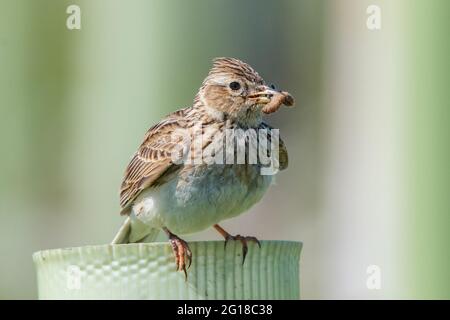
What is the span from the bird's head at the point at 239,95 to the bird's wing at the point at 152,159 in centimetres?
17

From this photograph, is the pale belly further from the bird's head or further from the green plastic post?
the green plastic post

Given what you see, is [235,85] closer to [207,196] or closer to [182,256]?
[207,196]

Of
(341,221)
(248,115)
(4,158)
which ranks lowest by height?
(341,221)

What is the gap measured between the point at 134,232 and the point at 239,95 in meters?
0.70

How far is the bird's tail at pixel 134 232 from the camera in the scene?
4.02m

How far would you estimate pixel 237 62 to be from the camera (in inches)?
156

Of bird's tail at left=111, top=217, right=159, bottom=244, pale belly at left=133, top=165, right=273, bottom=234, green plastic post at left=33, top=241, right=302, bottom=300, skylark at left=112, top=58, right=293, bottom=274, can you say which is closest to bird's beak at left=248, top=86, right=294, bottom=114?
skylark at left=112, top=58, right=293, bottom=274

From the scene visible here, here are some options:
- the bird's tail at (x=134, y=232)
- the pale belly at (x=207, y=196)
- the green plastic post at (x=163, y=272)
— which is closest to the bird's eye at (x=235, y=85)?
the pale belly at (x=207, y=196)

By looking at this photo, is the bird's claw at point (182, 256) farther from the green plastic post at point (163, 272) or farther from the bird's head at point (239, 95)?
the bird's head at point (239, 95)

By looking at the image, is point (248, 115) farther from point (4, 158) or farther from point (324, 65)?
point (324, 65)

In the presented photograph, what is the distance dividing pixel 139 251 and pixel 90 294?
184 mm

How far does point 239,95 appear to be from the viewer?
3939 millimetres
